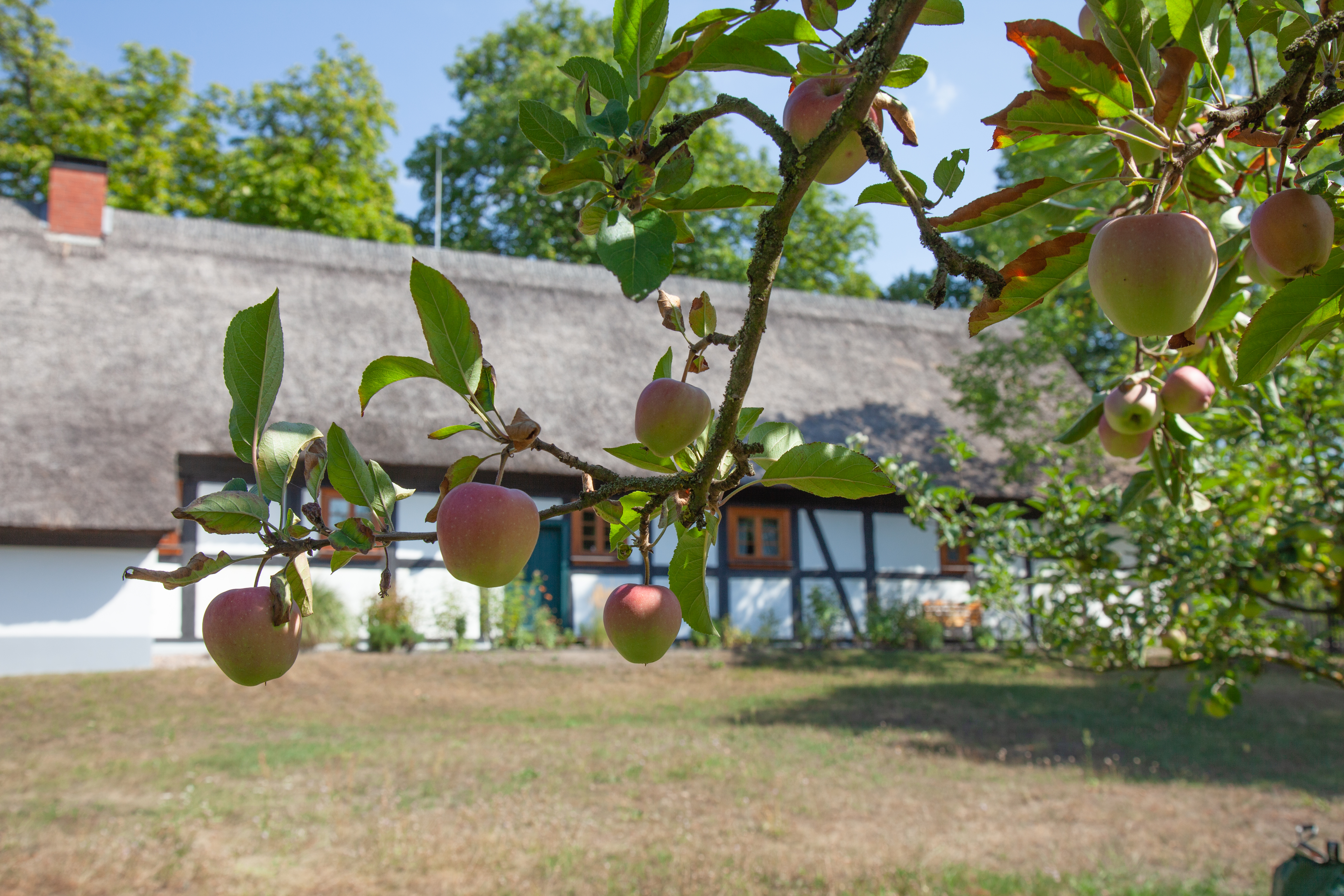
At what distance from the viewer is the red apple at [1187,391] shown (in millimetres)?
1306

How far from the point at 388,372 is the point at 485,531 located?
0.55 ft

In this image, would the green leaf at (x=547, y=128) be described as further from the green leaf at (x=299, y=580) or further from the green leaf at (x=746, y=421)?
Result: the green leaf at (x=299, y=580)

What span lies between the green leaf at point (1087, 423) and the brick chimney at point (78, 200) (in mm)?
12250

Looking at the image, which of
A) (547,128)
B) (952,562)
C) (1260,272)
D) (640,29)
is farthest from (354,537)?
(952,562)

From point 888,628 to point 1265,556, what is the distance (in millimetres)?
9381

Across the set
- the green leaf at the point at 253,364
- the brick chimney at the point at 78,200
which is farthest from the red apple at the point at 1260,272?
the brick chimney at the point at 78,200

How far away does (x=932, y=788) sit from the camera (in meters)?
5.75

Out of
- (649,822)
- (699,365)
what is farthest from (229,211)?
(699,365)

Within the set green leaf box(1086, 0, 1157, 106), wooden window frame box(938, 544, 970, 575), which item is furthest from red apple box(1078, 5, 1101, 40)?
wooden window frame box(938, 544, 970, 575)

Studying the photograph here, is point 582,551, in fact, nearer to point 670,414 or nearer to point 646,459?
point 646,459

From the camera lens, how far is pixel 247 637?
834 mm

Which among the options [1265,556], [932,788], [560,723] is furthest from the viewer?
[560,723]

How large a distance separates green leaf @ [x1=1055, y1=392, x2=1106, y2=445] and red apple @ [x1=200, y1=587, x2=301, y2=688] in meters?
1.13

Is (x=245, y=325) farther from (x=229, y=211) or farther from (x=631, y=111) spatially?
(x=229, y=211)
